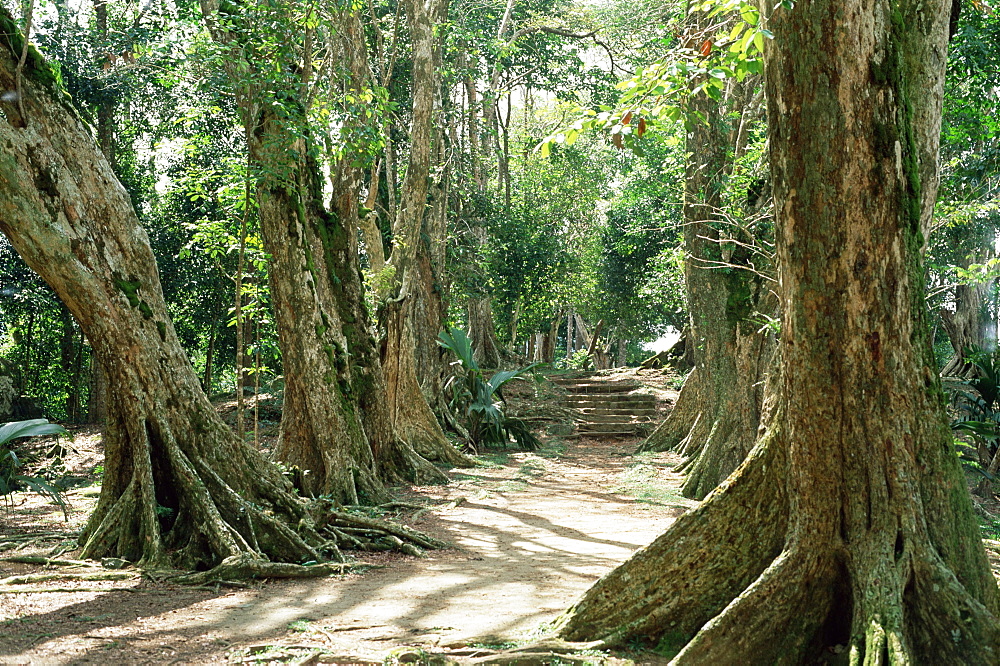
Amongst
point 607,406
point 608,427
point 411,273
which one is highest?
point 411,273

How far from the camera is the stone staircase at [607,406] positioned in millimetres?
18297

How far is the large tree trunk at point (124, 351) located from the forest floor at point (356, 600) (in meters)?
0.48

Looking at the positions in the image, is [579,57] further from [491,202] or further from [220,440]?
[220,440]

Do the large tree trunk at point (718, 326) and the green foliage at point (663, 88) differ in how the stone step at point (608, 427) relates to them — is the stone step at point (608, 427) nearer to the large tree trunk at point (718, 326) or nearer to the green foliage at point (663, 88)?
the large tree trunk at point (718, 326)

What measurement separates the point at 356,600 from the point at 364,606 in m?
0.19

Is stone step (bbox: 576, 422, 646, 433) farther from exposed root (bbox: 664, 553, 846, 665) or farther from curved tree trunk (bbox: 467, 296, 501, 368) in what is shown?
exposed root (bbox: 664, 553, 846, 665)

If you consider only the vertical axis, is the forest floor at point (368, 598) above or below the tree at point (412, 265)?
below

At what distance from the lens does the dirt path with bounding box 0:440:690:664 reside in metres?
4.25

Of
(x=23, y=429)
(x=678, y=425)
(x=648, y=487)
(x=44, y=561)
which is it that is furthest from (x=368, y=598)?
(x=678, y=425)

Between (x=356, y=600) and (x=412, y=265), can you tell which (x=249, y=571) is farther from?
(x=412, y=265)

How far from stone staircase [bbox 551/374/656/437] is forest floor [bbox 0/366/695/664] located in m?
8.66

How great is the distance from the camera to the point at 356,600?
5352mm

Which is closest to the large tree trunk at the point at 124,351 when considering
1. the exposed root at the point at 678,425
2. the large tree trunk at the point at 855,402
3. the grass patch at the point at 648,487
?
the large tree trunk at the point at 855,402

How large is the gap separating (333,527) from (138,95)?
34.4ft
